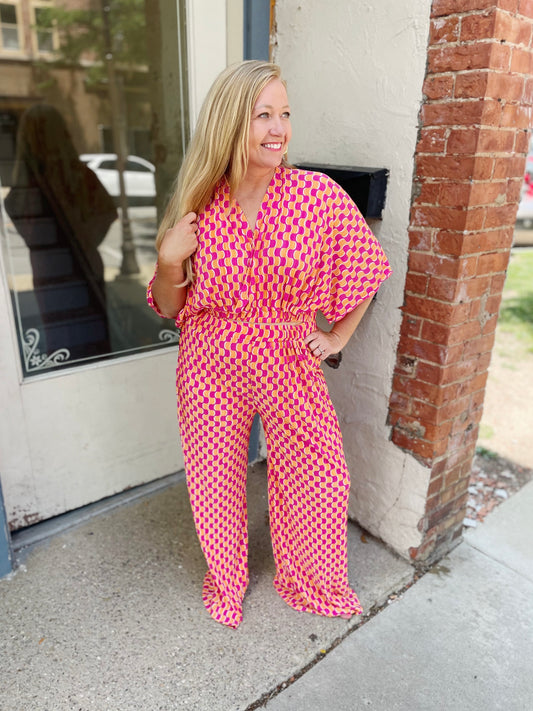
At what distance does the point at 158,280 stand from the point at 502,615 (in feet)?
5.84

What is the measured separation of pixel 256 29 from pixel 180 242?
1268 mm

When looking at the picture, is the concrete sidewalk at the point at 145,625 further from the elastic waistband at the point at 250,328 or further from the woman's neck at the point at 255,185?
the woman's neck at the point at 255,185

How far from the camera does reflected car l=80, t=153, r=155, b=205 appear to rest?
19.5 feet

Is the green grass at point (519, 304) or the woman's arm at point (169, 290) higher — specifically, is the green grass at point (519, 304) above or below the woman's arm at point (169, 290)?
below

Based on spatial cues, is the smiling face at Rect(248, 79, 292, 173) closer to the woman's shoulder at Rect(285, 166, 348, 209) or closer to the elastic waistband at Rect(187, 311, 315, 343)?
the woman's shoulder at Rect(285, 166, 348, 209)

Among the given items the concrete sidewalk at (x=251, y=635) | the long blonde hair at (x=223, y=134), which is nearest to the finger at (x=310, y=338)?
the long blonde hair at (x=223, y=134)

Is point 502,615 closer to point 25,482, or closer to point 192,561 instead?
point 192,561

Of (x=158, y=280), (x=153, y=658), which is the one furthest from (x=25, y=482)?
(x=158, y=280)

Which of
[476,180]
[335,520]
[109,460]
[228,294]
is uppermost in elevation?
[476,180]

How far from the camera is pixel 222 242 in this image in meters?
1.60

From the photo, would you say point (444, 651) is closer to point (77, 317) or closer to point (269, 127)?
point (269, 127)

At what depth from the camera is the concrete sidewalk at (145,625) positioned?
5.67 ft

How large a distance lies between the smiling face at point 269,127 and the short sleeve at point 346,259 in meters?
0.21

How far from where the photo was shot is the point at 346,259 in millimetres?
1689
